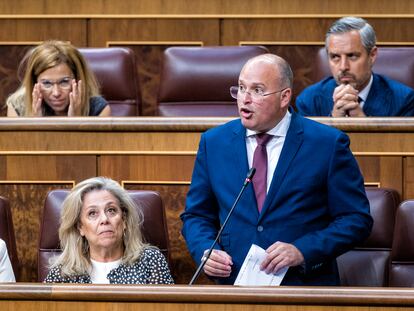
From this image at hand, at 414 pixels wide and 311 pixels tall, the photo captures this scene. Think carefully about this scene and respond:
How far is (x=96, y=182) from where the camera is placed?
1.36 metres

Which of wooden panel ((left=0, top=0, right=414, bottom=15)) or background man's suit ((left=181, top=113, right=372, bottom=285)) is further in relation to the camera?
wooden panel ((left=0, top=0, right=414, bottom=15))

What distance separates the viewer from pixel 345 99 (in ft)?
5.20

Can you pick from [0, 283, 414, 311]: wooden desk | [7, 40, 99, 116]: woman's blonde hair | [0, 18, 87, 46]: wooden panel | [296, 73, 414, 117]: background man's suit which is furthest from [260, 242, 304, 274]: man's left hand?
[0, 18, 87, 46]: wooden panel

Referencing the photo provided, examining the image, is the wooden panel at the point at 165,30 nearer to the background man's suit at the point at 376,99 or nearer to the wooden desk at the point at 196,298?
the background man's suit at the point at 376,99

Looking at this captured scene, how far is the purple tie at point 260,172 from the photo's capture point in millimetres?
1253

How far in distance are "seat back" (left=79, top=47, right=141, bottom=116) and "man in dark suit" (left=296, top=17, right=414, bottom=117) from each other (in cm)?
35

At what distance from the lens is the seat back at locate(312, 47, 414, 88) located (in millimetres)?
1812

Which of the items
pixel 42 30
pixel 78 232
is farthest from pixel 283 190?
pixel 42 30

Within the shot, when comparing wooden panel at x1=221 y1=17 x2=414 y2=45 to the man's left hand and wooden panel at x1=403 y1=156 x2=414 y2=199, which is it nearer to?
wooden panel at x1=403 y1=156 x2=414 y2=199

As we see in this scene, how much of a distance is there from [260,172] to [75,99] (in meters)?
0.53

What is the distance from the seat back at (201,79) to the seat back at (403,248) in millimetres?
591

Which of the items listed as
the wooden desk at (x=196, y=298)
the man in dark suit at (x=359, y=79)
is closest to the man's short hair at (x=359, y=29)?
the man in dark suit at (x=359, y=79)

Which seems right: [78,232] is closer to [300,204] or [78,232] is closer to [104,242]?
[104,242]

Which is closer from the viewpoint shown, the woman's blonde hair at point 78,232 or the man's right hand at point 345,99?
the woman's blonde hair at point 78,232
